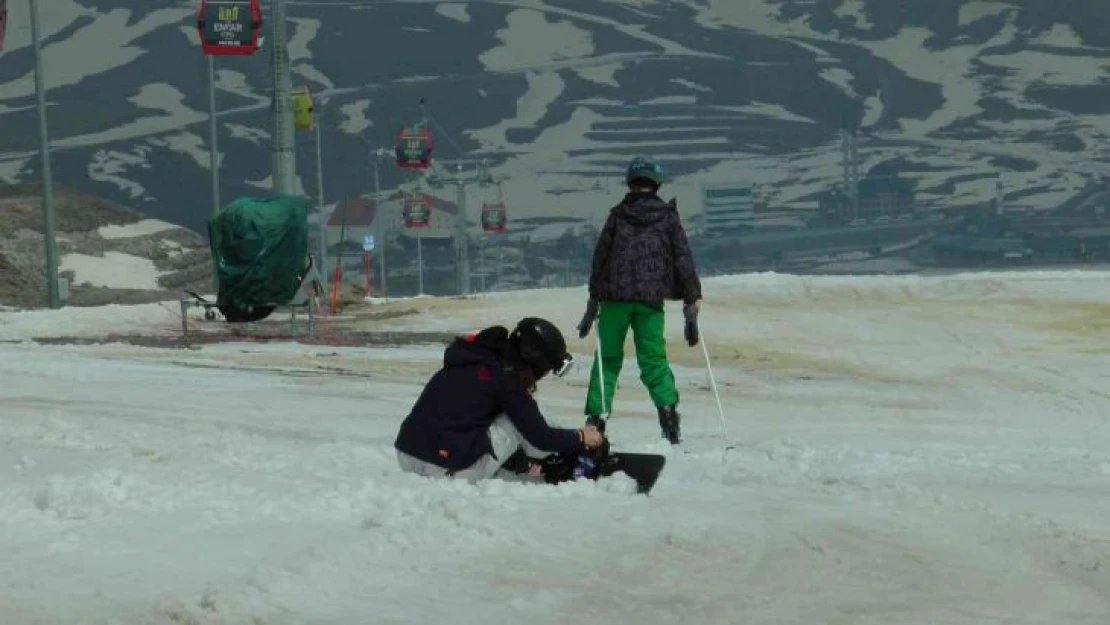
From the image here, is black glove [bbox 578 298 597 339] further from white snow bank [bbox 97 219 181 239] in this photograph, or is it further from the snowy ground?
white snow bank [bbox 97 219 181 239]

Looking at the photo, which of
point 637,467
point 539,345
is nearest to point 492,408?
point 539,345

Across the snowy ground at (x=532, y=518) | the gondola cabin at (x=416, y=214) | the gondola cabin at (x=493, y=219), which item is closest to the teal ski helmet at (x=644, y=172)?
the snowy ground at (x=532, y=518)

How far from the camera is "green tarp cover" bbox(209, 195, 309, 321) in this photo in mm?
24734

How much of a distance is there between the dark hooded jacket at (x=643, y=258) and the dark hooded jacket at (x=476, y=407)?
2.37 m

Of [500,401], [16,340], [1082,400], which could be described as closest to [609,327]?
[500,401]

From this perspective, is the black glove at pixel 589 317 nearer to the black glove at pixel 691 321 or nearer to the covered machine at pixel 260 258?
the black glove at pixel 691 321

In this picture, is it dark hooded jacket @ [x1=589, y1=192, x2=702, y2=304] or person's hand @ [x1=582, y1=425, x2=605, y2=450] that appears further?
dark hooded jacket @ [x1=589, y1=192, x2=702, y2=304]

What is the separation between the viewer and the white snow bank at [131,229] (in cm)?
7875

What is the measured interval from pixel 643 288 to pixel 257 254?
48.8 feet

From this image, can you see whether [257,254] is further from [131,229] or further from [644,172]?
[131,229]

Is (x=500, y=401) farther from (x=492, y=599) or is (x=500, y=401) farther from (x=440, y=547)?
(x=492, y=599)

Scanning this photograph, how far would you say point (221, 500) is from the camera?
26.7 ft

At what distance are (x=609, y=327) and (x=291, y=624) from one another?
5414mm

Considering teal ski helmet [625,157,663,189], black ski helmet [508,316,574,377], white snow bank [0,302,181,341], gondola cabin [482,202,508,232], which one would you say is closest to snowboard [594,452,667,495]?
black ski helmet [508,316,574,377]
